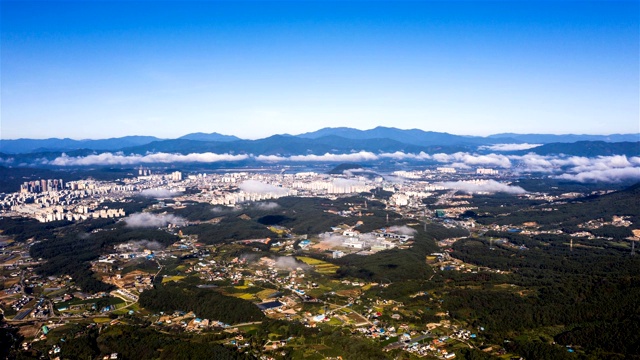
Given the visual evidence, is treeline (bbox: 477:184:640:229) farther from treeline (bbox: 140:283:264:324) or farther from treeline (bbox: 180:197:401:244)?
treeline (bbox: 140:283:264:324)

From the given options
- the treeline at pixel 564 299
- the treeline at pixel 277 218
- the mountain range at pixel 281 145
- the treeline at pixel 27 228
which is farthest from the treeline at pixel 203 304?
the mountain range at pixel 281 145

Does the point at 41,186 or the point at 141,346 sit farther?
the point at 41,186

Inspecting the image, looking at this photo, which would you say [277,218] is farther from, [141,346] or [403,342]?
[403,342]

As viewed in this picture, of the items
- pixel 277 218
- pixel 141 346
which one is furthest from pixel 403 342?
pixel 277 218

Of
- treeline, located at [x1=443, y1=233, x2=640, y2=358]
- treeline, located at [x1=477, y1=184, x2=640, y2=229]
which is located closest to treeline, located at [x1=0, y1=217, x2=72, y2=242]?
treeline, located at [x1=443, y1=233, x2=640, y2=358]

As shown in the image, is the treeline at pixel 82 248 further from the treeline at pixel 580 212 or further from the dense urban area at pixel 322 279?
the treeline at pixel 580 212

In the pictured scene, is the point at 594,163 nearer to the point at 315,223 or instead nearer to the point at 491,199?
the point at 491,199

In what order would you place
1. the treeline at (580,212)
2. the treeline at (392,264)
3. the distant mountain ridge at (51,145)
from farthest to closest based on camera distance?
the distant mountain ridge at (51,145), the treeline at (580,212), the treeline at (392,264)
